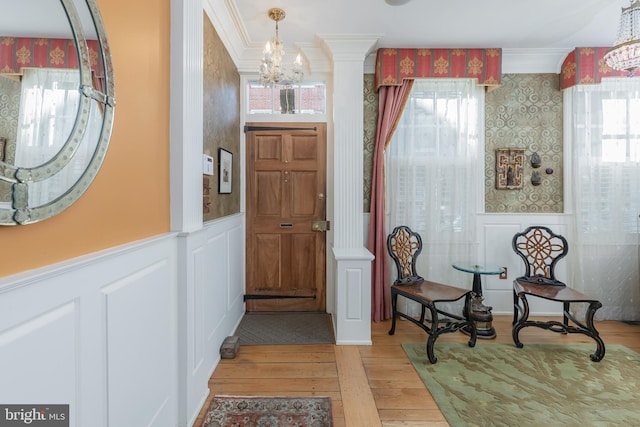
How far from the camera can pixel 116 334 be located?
1.24 meters

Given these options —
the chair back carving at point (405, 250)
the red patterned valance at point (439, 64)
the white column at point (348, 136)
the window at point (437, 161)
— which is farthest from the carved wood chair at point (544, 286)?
the red patterned valance at point (439, 64)

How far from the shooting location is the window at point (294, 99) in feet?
11.6

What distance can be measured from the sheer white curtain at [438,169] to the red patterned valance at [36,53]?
114 inches

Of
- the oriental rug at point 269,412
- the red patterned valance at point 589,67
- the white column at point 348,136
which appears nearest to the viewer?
the oriental rug at point 269,412

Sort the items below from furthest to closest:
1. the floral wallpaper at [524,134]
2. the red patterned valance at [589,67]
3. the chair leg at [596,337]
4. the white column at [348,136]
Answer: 1. the floral wallpaper at [524,134]
2. the red patterned valance at [589,67]
3. the white column at [348,136]
4. the chair leg at [596,337]

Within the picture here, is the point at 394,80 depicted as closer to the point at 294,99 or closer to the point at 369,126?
the point at 369,126

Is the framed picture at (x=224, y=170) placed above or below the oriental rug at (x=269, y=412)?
above

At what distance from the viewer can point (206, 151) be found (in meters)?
2.31

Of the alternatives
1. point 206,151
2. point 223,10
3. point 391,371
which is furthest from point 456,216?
point 223,10

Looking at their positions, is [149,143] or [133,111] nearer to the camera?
[133,111]

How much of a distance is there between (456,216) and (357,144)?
1388 mm

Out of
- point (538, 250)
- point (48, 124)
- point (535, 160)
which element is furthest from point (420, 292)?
point (48, 124)

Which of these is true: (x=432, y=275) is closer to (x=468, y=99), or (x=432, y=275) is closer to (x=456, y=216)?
(x=456, y=216)

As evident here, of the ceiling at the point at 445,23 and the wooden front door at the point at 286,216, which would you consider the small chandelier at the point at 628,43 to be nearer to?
the ceiling at the point at 445,23
